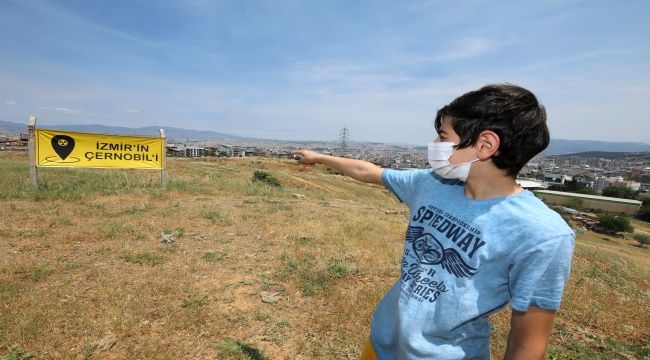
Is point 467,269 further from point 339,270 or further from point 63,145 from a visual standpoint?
point 63,145

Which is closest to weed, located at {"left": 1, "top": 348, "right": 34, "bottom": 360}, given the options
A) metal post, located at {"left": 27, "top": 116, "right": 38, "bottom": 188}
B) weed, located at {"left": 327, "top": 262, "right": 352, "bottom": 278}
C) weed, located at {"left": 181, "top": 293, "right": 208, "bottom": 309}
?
weed, located at {"left": 181, "top": 293, "right": 208, "bottom": 309}

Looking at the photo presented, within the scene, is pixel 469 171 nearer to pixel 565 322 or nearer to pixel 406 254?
pixel 406 254

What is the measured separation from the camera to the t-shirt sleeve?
126 cm

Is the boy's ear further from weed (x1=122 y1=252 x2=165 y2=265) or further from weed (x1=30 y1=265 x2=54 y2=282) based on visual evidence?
weed (x1=30 y1=265 x2=54 y2=282)

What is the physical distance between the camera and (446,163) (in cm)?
166

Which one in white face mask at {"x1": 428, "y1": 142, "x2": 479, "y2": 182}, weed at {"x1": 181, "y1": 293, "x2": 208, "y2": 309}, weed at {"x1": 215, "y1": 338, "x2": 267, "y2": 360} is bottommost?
weed at {"x1": 215, "y1": 338, "x2": 267, "y2": 360}

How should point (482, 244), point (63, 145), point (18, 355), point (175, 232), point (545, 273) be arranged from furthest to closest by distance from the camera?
point (63, 145), point (175, 232), point (18, 355), point (482, 244), point (545, 273)

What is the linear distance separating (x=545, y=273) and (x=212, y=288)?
4.64 metres

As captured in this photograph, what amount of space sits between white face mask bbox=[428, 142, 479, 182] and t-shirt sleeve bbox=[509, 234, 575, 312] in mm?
454

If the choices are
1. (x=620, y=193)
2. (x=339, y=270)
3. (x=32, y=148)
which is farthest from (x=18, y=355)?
(x=620, y=193)

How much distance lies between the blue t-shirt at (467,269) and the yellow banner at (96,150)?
1247 centimetres

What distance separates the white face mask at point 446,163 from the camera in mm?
1606

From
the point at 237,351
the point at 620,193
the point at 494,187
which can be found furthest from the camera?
the point at 620,193

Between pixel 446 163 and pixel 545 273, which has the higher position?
pixel 446 163
